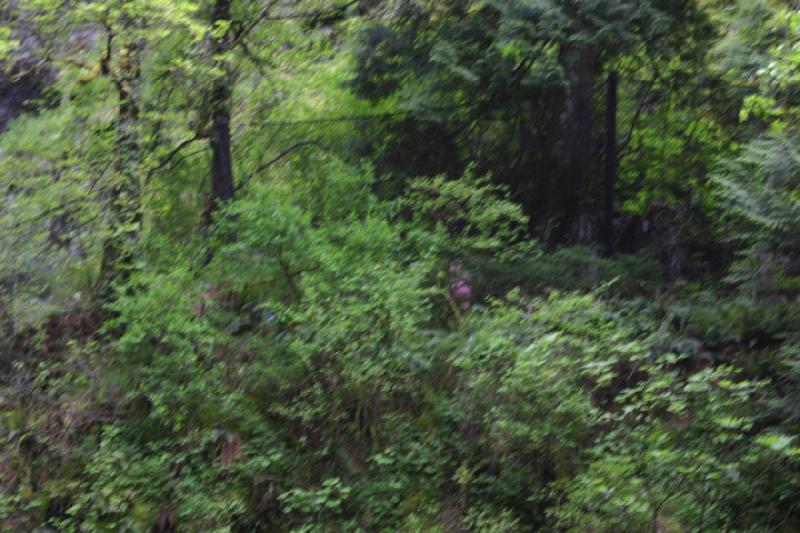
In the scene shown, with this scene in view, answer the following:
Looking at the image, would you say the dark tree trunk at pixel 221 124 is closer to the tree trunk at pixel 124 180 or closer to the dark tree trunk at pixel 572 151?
the tree trunk at pixel 124 180

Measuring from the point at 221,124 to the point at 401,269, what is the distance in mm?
3234

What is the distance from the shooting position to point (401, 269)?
791 centimetres

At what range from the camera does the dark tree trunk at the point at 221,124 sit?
9.56 metres

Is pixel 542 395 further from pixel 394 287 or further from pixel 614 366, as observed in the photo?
pixel 394 287

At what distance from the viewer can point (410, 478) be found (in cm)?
670

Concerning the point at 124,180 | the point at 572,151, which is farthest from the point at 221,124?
the point at 572,151

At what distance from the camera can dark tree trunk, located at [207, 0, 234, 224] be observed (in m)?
9.56

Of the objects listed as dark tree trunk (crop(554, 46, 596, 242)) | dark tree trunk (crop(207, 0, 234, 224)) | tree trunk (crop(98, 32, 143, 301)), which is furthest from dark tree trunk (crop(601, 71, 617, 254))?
tree trunk (crop(98, 32, 143, 301))

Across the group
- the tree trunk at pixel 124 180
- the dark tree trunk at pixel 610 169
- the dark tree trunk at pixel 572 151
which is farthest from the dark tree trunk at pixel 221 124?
the dark tree trunk at pixel 610 169

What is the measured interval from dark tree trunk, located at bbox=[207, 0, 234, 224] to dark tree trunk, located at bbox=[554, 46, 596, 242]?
400cm

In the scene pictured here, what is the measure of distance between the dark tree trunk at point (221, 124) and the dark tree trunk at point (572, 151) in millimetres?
3996

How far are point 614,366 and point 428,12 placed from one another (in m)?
5.00

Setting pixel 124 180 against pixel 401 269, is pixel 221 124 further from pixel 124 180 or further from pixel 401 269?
pixel 401 269

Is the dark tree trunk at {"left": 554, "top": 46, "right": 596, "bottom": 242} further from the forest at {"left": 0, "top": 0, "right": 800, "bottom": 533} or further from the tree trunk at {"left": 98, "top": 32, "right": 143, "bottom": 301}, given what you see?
the tree trunk at {"left": 98, "top": 32, "right": 143, "bottom": 301}
